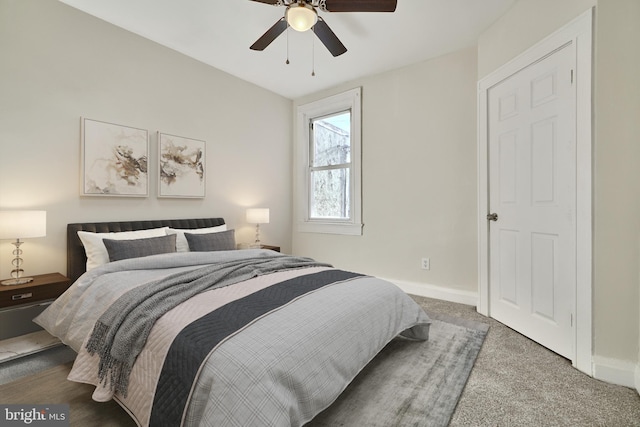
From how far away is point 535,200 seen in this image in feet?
7.62

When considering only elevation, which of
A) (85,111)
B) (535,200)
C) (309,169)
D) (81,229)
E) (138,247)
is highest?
(85,111)

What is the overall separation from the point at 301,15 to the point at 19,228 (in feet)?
7.95

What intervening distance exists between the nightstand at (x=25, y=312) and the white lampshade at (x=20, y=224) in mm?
359

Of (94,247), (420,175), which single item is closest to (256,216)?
(94,247)

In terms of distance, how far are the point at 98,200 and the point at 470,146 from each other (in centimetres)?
Answer: 369

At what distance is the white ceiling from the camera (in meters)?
2.55

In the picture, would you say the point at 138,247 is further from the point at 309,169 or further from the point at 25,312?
the point at 309,169

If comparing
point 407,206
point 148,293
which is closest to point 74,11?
point 148,293

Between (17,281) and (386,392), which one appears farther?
(17,281)

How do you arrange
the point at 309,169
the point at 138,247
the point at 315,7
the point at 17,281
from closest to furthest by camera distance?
the point at 315,7 → the point at 17,281 → the point at 138,247 → the point at 309,169

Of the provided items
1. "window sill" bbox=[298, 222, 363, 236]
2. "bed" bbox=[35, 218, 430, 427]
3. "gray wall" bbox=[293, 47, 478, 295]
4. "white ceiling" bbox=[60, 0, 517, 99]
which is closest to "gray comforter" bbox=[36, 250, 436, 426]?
"bed" bbox=[35, 218, 430, 427]

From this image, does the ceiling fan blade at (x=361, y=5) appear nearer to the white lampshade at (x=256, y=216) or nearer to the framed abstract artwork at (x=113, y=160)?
the framed abstract artwork at (x=113, y=160)

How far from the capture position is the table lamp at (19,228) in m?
2.05

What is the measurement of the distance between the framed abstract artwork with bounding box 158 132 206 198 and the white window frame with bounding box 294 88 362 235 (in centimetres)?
153
